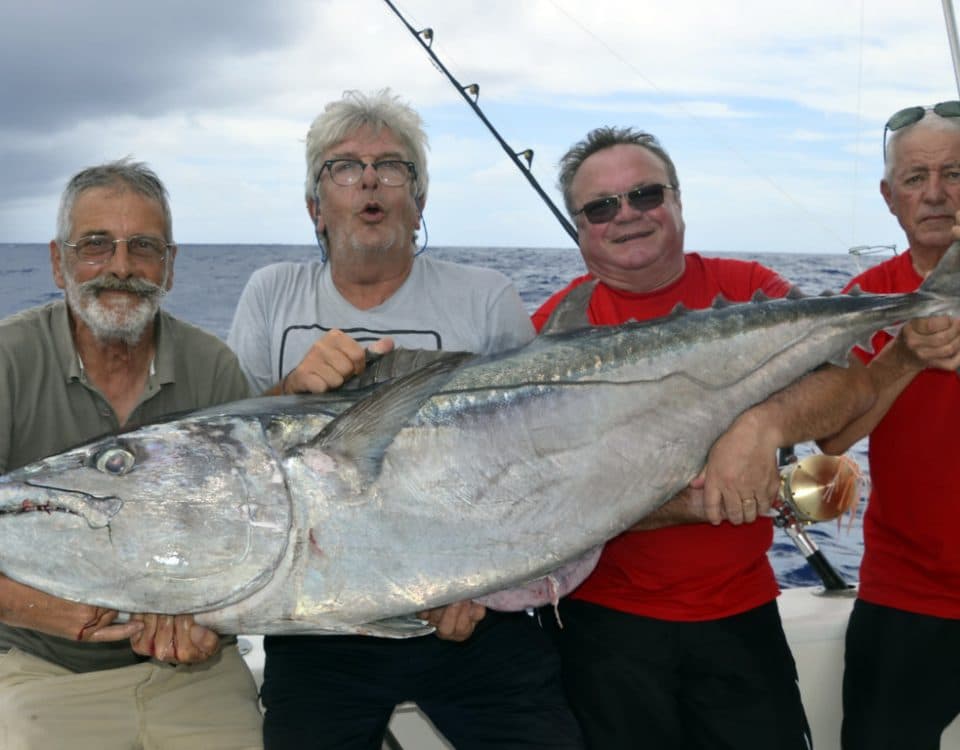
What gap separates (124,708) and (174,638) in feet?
2.45

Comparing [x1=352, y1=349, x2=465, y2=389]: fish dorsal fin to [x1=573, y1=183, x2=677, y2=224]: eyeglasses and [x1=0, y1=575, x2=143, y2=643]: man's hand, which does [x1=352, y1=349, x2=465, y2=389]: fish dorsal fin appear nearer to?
[x1=0, y1=575, x2=143, y2=643]: man's hand

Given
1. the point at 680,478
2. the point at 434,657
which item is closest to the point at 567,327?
the point at 680,478

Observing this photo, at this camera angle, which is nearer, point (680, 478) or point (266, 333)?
point (680, 478)

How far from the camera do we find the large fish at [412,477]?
1.89m

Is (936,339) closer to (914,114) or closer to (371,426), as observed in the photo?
(914,114)

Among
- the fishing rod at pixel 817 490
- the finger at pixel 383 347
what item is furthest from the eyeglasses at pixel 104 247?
the fishing rod at pixel 817 490

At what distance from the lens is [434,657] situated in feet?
8.42

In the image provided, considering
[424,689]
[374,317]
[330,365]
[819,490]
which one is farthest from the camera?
[819,490]

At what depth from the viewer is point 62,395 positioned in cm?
265

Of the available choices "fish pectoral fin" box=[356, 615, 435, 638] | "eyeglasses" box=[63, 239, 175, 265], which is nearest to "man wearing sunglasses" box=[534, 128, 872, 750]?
"fish pectoral fin" box=[356, 615, 435, 638]

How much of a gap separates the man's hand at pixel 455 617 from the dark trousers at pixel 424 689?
19 cm

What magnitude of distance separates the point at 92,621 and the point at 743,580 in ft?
6.17

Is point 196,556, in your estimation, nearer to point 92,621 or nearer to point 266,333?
point 92,621

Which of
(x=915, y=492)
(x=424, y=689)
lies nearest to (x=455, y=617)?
(x=424, y=689)
